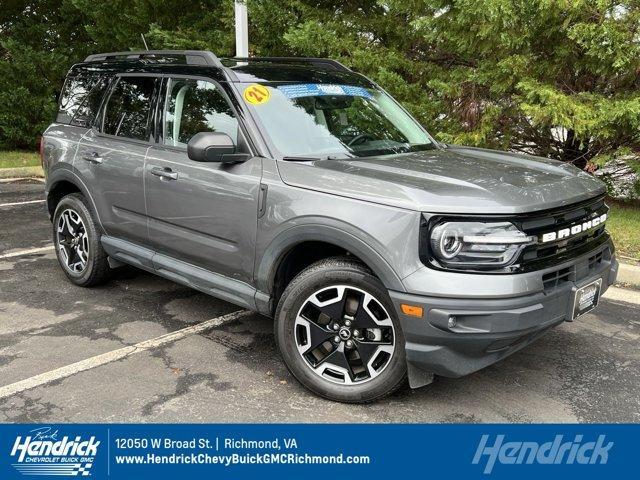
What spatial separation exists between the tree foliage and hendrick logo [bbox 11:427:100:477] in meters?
5.84

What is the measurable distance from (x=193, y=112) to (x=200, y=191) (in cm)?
64

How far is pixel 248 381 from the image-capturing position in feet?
12.2

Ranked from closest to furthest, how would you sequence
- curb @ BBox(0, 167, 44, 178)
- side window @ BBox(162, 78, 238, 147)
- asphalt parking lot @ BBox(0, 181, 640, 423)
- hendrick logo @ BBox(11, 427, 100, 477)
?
hendrick logo @ BBox(11, 427, 100, 477) → asphalt parking lot @ BBox(0, 181, 640, 423) → side window @ BBox(162, 78, 238, 147) → curb @ BBox(0, 167, 44, 178)

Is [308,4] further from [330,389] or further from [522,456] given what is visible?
[522,456]

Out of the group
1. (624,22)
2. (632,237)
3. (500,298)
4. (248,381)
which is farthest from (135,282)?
(624,22)

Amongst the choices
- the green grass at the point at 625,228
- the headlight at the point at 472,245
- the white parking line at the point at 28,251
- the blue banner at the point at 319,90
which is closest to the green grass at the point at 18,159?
the white parking line at the point at 28,251

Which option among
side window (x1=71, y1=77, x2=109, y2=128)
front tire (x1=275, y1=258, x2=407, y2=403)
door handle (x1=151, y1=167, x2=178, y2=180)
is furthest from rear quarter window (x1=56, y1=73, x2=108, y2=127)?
front tire (x1=275, y1=258, x2=407, y2=403)

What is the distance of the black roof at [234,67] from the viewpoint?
4133 mm

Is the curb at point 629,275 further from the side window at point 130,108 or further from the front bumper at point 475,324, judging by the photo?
the side window at point 130,108

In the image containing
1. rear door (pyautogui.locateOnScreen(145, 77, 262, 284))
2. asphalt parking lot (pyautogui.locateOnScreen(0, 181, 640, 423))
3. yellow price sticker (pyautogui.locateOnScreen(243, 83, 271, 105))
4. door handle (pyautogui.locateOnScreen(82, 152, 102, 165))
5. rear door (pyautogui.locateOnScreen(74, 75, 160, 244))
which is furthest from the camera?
door handle (pyautogui.locateOnScreen(82, 152, 102, 165))

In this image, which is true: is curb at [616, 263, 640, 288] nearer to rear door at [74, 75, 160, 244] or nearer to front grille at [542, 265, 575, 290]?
front grille at [542, 265, 575, 290]

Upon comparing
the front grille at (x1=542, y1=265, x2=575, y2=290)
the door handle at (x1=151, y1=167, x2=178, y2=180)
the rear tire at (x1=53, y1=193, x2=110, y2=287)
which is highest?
the door handle at (x1=151, y1=167, x2=178, y2=180)

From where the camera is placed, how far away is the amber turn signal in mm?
3023

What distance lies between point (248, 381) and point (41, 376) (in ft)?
4.10
